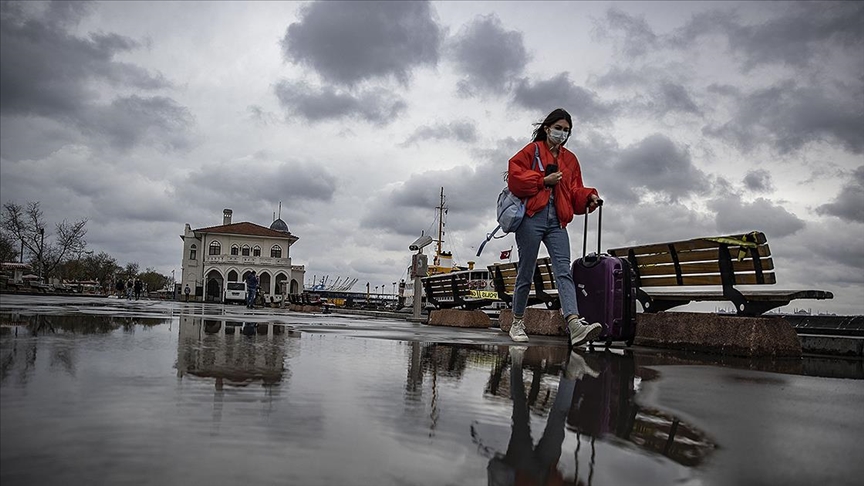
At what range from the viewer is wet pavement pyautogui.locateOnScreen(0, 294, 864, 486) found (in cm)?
141

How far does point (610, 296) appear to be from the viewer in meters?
5.79

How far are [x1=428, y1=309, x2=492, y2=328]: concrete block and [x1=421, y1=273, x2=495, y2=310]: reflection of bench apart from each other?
1.25 metres

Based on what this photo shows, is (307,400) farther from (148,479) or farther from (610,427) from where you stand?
(610,427)

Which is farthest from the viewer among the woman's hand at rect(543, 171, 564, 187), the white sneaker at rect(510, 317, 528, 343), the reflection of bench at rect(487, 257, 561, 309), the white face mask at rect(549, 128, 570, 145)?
the reflection of bench at rect(487, 257, 561, 309)

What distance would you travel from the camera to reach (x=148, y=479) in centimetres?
126

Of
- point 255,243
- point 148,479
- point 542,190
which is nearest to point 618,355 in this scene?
point 542,190

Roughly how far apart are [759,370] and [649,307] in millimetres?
2971

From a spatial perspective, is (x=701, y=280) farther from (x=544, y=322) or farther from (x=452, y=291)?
(x=452, y=291)

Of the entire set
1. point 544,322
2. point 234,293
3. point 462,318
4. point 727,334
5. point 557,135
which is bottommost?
point 234,293

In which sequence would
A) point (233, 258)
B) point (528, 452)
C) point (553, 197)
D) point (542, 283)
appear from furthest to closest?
point (233, 258), point (542, 283), point (553, 197), point (528, 452)

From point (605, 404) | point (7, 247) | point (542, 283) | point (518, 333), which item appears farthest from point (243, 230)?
point (605, 404)

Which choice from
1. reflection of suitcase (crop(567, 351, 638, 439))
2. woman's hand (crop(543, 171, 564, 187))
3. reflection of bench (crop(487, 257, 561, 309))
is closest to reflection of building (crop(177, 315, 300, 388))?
reflection of suitcase (crop(567, 351, 638, 439))

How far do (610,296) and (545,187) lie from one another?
129 centimetres

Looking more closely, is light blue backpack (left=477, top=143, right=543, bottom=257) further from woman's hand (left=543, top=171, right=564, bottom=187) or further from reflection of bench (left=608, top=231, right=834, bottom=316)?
reflection of bench (left=608, top=231, right=834, bottom=316)
